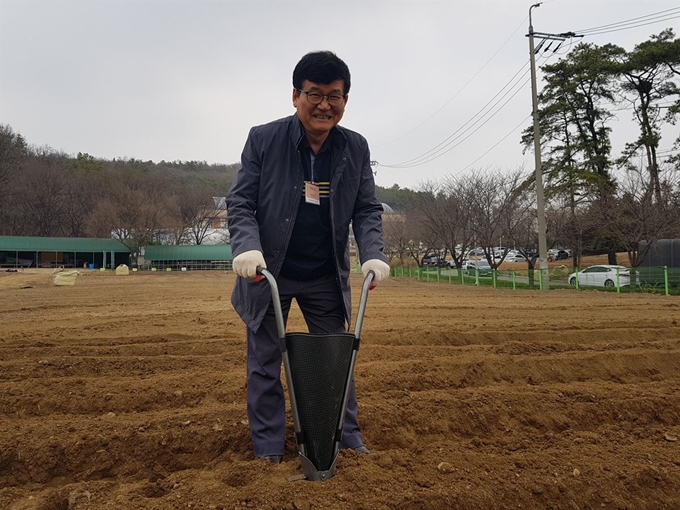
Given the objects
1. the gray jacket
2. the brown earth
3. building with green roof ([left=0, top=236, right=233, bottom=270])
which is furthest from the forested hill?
the gray jacket

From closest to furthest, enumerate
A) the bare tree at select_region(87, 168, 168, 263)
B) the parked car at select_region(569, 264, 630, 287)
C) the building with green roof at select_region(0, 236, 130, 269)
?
the parked car at select_region(569, 264, 630, 287) < the building with green roof at select_region(0, 236, 130, 269) < the bare tree at select_region(87, 168, 168, 263)

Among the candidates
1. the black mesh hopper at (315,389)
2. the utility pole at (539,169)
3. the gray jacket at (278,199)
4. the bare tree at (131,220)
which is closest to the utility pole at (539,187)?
the utility pole at (539,169)

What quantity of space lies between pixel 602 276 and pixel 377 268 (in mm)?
18432

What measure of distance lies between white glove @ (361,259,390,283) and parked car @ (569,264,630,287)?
1707 centimetres

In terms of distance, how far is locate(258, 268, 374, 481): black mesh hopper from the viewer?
2.14 meters

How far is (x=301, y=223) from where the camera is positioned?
2.58m

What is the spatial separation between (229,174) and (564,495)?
83691 mm

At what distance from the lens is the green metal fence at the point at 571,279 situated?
15.5 meters

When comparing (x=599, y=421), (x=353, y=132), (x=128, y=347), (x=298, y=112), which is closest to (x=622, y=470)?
(x=599, y=421)

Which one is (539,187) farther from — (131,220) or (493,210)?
(131,220)

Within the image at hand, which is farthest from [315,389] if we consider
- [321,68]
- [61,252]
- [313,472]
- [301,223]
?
[61,252]

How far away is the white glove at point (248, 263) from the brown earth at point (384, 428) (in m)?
0.88

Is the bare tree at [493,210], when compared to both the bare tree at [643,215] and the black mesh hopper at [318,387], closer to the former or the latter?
the bare tree at [643,215]

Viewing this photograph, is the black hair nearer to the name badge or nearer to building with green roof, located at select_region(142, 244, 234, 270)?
the name badge
